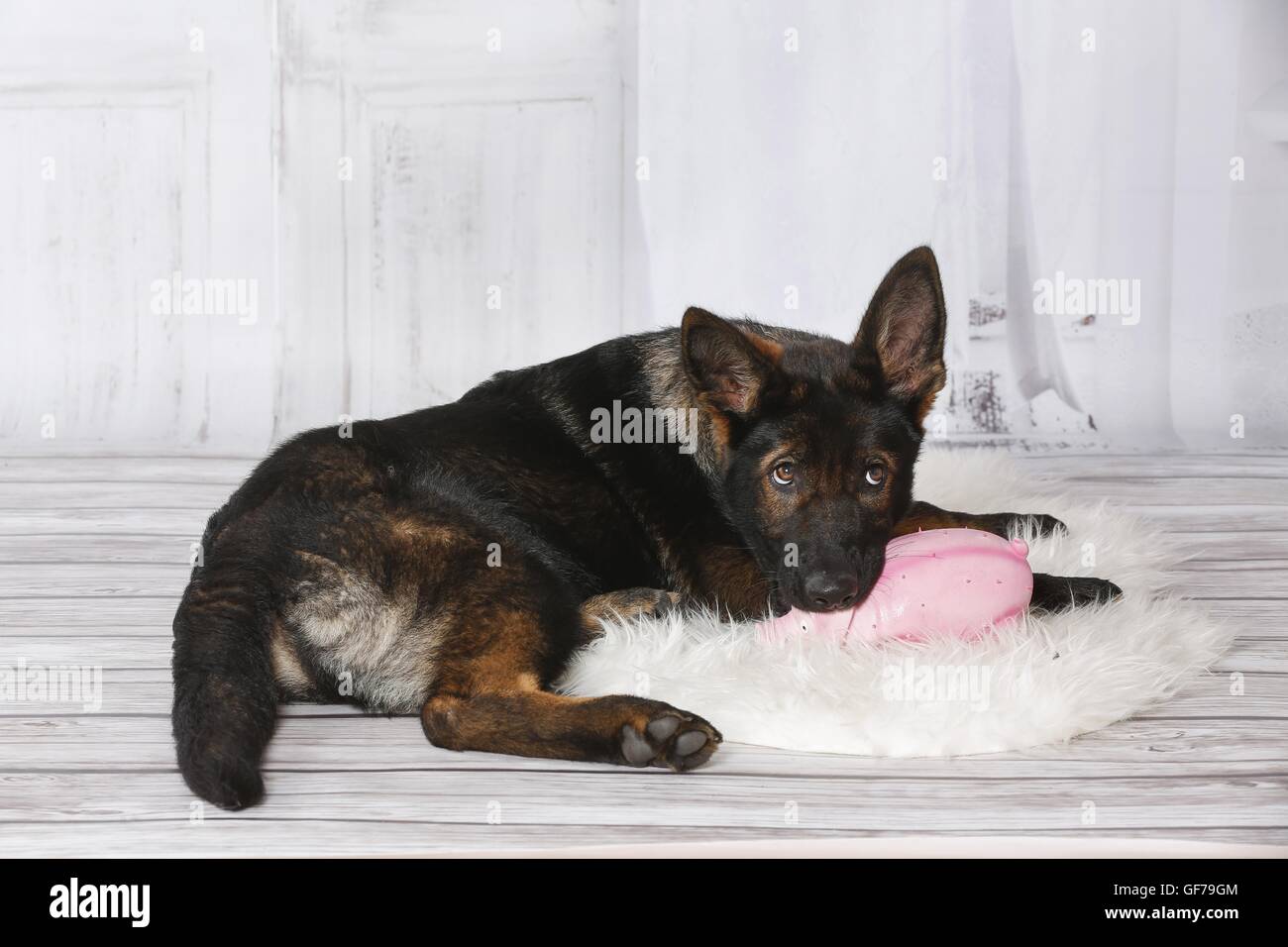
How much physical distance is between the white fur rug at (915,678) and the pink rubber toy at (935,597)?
5 cm

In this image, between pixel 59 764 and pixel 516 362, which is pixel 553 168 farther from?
pixel 59 764

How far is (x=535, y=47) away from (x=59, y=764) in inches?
A: 213

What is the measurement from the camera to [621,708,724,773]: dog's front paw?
2861mm

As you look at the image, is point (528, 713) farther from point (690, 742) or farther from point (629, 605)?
point (629, 605)

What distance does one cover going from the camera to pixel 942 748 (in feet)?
9.97

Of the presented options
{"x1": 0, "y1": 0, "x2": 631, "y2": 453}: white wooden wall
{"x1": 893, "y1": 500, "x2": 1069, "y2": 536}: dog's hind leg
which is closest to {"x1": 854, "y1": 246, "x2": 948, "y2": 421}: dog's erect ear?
{"x1": 893, "y1": 500, "x2": 1069, "y2": 536}: dog's hind leg

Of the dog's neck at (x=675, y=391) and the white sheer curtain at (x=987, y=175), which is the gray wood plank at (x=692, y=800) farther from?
the white sheer curtain at (x=987, y=175)

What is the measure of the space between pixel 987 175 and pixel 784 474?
4.35 meters

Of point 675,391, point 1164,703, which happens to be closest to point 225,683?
point 675,391

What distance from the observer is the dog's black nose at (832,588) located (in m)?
3.22

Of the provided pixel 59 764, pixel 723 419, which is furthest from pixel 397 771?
pixel 723 419
